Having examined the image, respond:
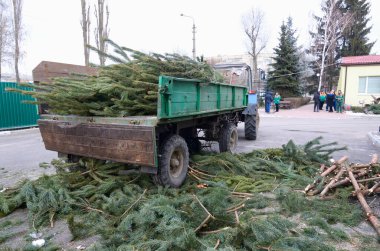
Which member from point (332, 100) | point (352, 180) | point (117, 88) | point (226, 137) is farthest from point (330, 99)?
point (117, 88)

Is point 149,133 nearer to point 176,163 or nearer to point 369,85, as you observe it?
point 176,163

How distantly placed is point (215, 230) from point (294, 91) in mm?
27353

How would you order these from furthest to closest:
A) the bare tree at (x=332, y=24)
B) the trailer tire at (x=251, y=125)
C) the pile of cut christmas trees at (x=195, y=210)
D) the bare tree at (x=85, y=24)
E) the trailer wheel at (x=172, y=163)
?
1. the bare tree at (x=332, y=24)
2. the bare tree at (x=85, y=24)
3. the trailer tire at (x=251, y=125)
4. the trailer wheel at (x=172, y=163)
5. the pile of cut christmas trees at (x=195, y=210)

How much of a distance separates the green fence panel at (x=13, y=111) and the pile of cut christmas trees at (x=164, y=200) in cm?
1055

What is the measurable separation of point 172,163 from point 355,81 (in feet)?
73.0

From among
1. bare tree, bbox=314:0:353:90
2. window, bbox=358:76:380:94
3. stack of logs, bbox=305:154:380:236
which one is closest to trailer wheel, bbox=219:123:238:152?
stack of logs, bbox=305:154:380:236

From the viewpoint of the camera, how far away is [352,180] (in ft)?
13.6

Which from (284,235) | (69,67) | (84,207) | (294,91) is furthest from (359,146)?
(294,91)

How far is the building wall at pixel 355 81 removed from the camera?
21453 mm

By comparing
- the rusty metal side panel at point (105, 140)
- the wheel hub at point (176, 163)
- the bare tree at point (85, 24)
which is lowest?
the wheel hub at point (176, 163)

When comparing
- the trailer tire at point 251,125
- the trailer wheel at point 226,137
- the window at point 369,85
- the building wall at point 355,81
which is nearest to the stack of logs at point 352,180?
the trailer wheel at point 226,137

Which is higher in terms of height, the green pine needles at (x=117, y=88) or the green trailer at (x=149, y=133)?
the green pine needles at (x=117, y=88)

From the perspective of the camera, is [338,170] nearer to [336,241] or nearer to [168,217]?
[336,241]

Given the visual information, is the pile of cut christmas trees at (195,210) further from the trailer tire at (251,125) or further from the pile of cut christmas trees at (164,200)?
the trailer tire at (251,125)
